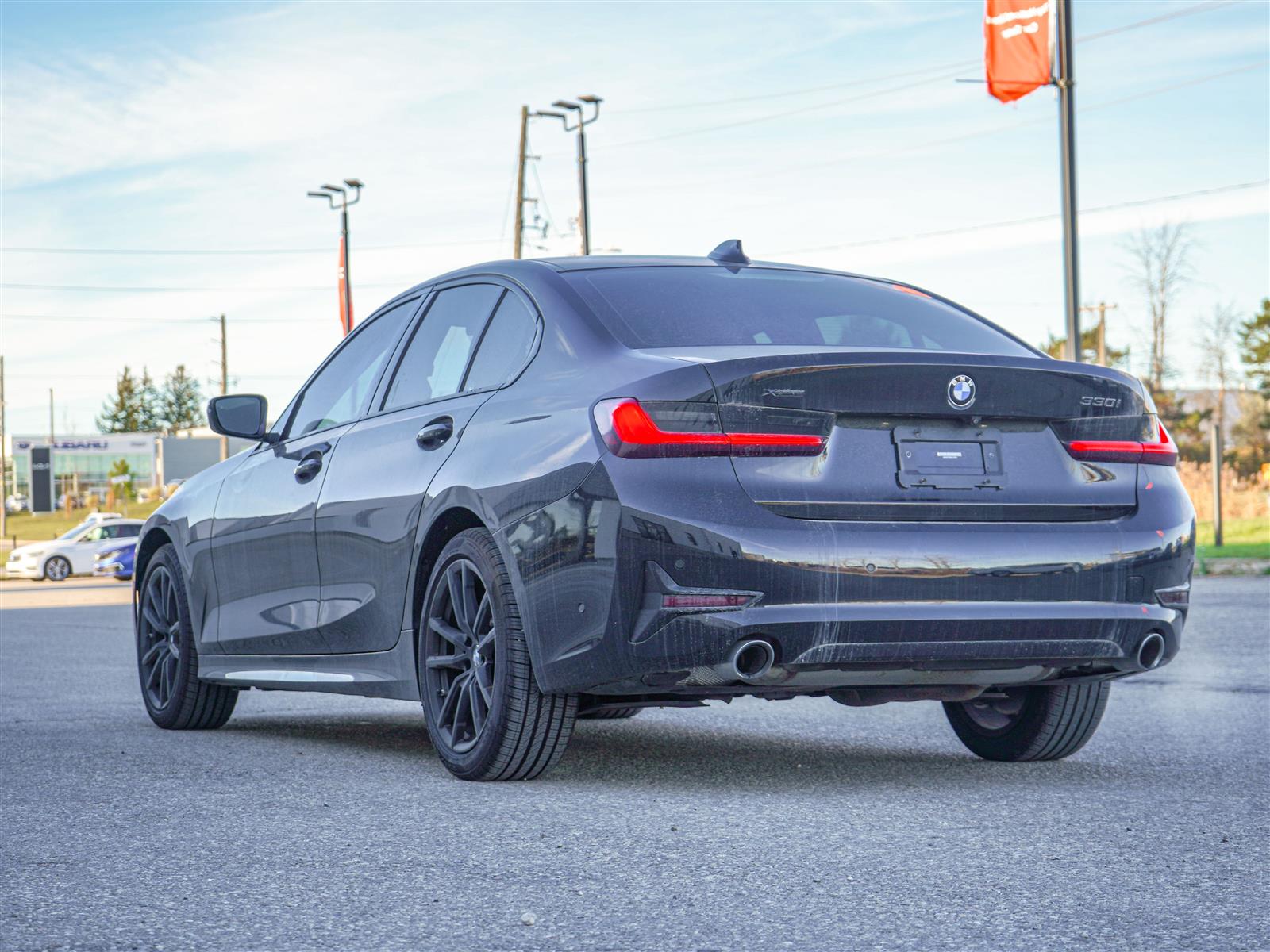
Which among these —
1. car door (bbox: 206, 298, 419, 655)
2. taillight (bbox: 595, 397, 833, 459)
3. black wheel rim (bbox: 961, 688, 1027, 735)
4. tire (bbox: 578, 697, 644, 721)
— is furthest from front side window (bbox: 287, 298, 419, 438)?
black wheel rim (bbox: 961, 688, 1027, 735)

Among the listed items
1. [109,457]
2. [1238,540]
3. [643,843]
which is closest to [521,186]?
[1238,540]

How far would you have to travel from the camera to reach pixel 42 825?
4324 millimetres

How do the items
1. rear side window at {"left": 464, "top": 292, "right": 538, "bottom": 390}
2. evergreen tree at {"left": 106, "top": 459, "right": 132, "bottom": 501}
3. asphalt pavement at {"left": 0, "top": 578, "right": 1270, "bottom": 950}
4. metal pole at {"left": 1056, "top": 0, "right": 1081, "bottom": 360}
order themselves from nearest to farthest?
asphalt pavement at {"left": 0, "top": 578, "right": 1270, "bottom": 950} < rear side window at {"left": 464, "top": 292, "right": 538, "bottom": 390} < metal pole at {"left": 1056, "top": 0, "right": 1081, "bottom": 360} < evergreen tree at {"left": 106, "top": 459, "right": 132, "bottom": 501}

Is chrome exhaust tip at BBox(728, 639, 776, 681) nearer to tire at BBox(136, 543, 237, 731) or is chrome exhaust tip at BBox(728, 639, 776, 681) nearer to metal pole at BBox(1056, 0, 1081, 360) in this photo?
tire at BBox(136, 543, 237, 731)

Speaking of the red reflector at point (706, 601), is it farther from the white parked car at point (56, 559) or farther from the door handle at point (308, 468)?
the white parked car at point (56, 559)

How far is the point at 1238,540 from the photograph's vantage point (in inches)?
953

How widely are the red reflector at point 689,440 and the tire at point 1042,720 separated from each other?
5.19 ft

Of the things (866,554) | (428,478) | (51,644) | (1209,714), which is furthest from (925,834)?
(51,644)

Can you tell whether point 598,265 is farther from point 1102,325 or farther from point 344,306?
point 1102,325

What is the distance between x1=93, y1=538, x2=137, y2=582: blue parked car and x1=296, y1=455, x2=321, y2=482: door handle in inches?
1305

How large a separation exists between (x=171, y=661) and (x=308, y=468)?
143 cm

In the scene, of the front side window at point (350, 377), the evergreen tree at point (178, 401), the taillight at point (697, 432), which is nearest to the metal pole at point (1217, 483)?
the front side window at point (350, 377)

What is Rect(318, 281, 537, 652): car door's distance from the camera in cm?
530

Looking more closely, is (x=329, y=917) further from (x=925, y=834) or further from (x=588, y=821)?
(x=925, y=834)
